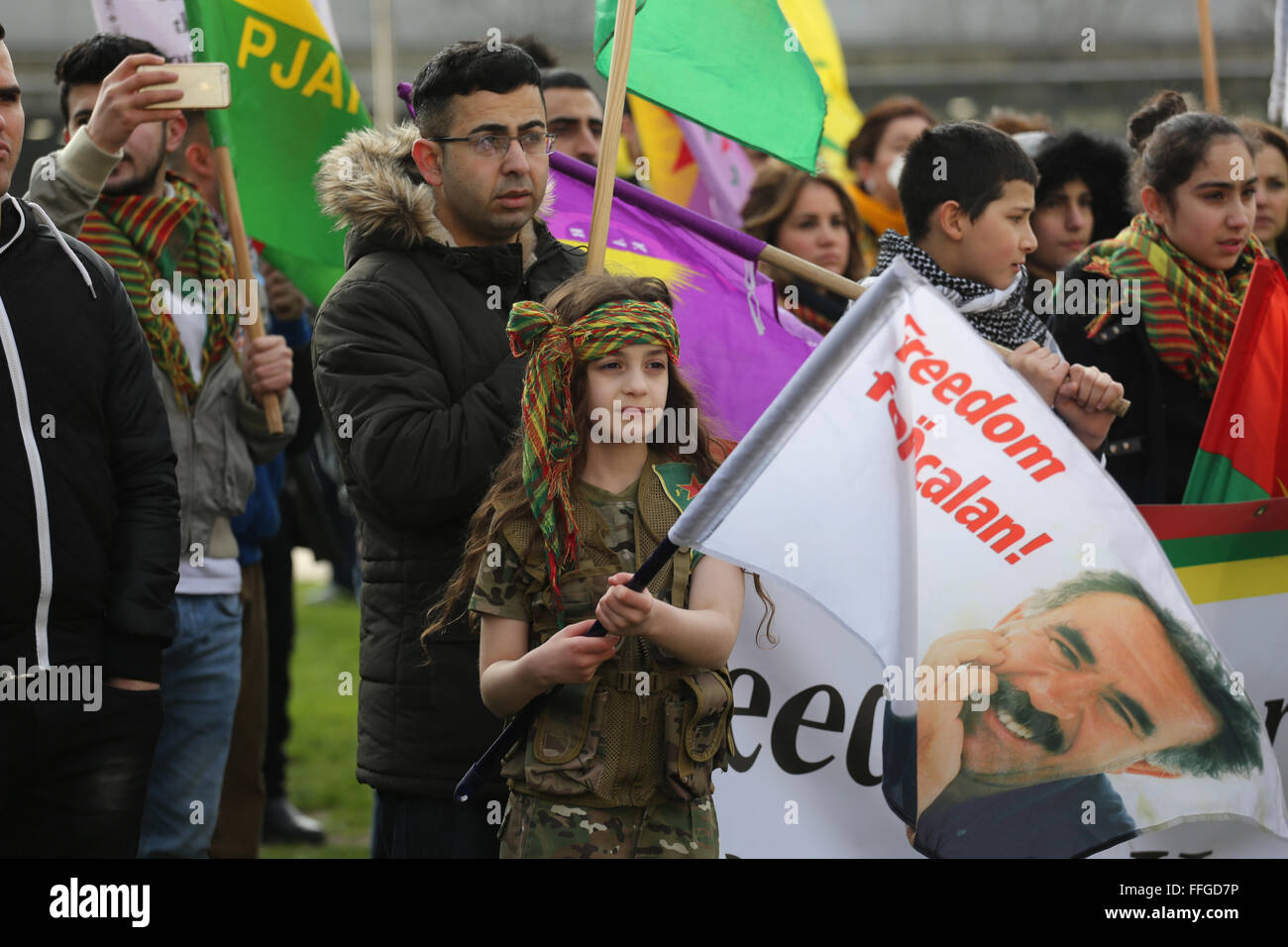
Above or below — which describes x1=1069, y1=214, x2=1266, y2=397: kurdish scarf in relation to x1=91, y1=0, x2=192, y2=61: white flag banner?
below

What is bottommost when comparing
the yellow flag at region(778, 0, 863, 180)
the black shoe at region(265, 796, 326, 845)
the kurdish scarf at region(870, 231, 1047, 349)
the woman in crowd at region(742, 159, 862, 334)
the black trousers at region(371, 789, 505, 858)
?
the black shoe at region(265, 796, 326, 845)

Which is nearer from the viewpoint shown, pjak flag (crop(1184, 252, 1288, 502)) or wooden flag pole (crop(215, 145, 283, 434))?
pjak flag (crop(1184, 252, 1288, 502))

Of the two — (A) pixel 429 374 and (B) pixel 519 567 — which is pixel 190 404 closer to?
(A) pixel 429 374

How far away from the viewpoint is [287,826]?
659 centimetres

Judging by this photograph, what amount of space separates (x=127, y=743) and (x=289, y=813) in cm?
333

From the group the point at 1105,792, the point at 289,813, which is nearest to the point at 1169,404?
the point at 1105,792

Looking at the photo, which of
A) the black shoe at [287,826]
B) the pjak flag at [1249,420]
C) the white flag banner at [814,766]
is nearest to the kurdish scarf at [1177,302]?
the pjak flag at [1249,420]

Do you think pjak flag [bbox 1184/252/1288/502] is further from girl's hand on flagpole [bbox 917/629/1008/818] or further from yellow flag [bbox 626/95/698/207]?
yellow flag [bbox 626/95/698/207]

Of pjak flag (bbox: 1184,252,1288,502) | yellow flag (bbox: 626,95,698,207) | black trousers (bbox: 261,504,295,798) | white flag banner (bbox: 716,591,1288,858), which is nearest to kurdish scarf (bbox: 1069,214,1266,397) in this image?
pjak flag (bbox: 1184,252,1288,502)

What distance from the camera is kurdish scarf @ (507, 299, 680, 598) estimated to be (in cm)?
317

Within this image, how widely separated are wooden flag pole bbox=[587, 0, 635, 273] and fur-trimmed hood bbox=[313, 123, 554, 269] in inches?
9.6

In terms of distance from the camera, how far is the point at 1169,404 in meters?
4.61

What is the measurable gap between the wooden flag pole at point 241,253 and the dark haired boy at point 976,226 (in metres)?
1.66
